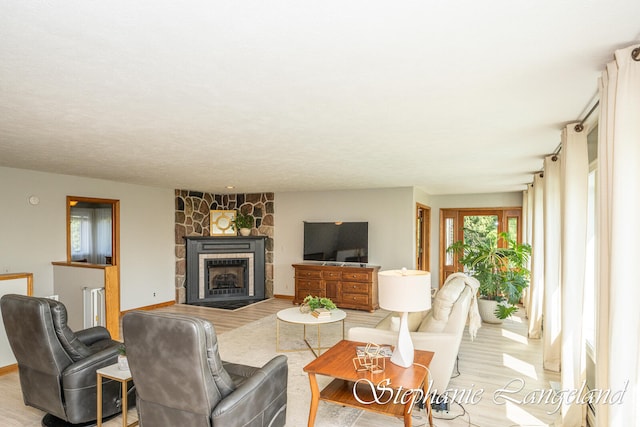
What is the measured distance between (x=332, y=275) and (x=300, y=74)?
5.70 m

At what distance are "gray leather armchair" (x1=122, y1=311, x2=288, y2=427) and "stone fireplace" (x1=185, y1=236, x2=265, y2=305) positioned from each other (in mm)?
5693

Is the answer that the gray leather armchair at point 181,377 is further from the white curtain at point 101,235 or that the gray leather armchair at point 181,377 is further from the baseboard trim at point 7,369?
the white curtain at point 101,235

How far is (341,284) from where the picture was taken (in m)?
7.20

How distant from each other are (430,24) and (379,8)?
0.25 m

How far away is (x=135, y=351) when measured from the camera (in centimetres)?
224

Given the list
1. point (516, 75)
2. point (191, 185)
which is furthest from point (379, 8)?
point (191, 185)

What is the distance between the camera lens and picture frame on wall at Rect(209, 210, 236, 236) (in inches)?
332

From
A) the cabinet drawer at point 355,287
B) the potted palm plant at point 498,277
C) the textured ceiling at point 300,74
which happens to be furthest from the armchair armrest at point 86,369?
the potted palm plant at point 498,277

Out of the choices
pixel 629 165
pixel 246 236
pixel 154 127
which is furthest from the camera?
pixel 246 236

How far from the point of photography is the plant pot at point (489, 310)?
5987 mm

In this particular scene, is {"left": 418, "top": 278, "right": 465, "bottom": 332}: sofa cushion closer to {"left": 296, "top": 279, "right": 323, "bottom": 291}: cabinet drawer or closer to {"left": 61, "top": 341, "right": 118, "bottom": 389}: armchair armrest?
{"left": 61, "top": 341, "right": 118, "bottom": 389}: armchair armrest

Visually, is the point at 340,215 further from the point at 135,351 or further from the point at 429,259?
the point at 135,351

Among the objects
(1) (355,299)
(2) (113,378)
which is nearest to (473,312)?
(2) (113,378)

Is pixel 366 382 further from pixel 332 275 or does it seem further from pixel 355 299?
pixel 332 275
